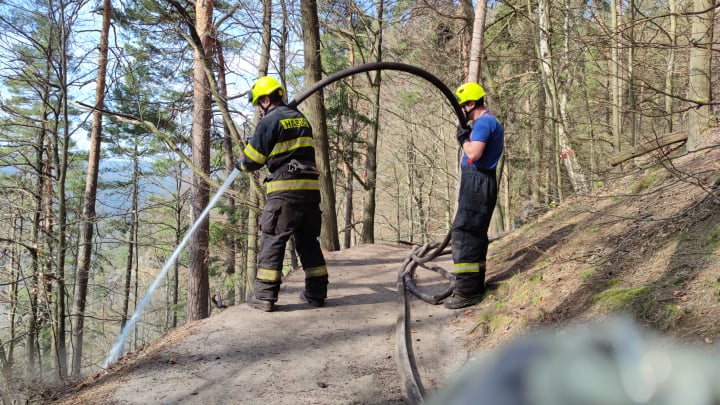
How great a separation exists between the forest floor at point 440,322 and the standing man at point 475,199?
445 mm

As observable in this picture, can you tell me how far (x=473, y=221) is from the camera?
500 centimetres

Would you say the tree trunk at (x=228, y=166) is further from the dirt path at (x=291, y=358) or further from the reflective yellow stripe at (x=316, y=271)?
the dirt path at (x=291, y=358)

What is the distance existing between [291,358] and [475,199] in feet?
8.02

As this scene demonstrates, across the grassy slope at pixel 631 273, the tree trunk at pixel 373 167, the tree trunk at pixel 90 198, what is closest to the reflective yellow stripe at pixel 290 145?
the grassy slope at pixel 631 273

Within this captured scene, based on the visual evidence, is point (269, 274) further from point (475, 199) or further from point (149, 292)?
point (475, 199)

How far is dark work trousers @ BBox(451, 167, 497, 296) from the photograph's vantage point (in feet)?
16.4

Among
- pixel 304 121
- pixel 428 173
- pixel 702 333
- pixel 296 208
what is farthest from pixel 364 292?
pixel 428 173

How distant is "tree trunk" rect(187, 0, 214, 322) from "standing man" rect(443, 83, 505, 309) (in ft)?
18.9

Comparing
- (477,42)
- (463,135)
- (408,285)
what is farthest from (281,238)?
(477,42)

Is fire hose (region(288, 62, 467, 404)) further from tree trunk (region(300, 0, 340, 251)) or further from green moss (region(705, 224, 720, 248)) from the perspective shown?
tree trunk (region(300, 0, 340, 251))

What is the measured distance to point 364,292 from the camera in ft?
20.1

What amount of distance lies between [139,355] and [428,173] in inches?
943

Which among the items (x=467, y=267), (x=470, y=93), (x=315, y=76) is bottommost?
(x=467, y=267)

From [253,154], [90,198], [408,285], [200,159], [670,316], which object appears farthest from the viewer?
[90,198]
